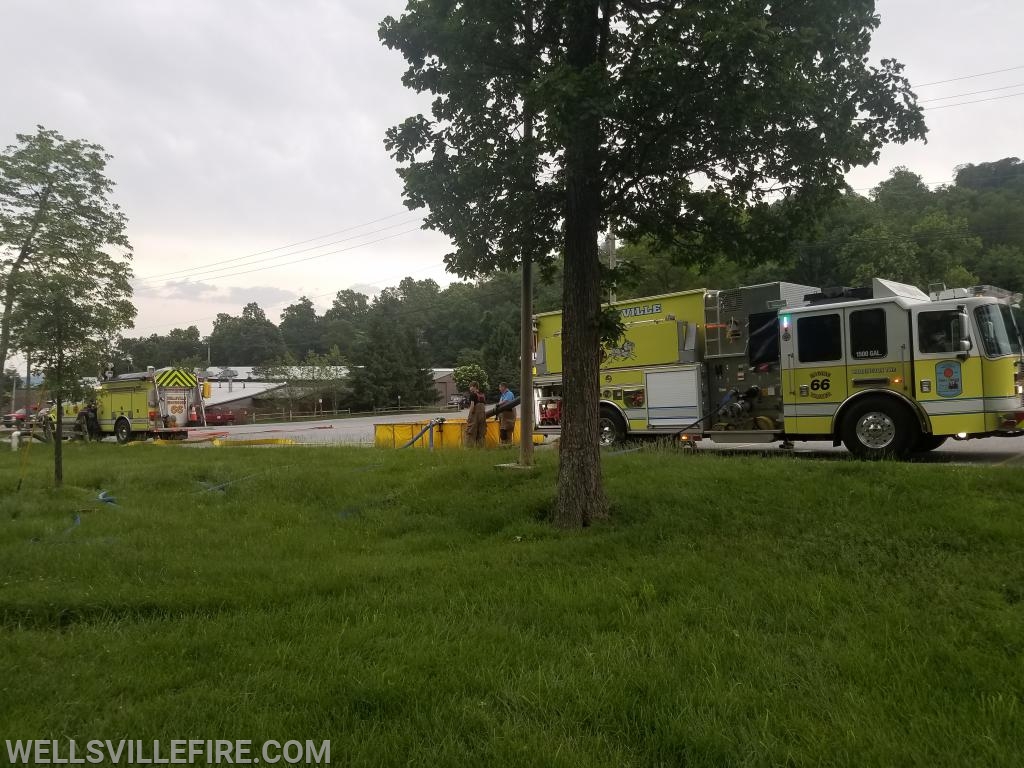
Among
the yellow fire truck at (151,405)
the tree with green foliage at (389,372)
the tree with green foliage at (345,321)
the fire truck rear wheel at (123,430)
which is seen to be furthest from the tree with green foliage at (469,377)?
the tree with green foliage at (345,321)

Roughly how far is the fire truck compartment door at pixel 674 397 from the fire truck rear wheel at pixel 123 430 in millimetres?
22839

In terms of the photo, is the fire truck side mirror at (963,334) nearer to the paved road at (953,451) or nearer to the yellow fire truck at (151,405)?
the paved road at (953,451)

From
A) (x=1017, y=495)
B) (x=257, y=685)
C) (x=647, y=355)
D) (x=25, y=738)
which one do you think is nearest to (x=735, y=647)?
(x=257, y=685)

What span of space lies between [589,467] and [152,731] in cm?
495

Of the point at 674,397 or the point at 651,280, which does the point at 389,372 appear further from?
the point at 674,397

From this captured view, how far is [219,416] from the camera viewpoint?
173ft

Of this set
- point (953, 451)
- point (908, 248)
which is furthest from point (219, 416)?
point (953, 451)

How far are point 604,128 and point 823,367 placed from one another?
6.56 metres

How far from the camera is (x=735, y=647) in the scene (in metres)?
4.03

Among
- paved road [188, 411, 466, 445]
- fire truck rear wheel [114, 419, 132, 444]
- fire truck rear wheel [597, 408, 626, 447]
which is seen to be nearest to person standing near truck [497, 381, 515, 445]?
fire truck rear wheel [597, 408, 626, 447]

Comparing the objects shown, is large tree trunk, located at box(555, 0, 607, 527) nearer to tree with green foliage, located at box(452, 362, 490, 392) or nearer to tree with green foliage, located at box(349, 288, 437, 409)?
tree with green foliage, located at box(452, 362, 490, 392)

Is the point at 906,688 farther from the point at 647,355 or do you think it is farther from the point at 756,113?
the point at 647,355

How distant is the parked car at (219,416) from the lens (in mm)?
51469

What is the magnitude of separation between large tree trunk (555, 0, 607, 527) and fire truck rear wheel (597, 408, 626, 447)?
281 inches
